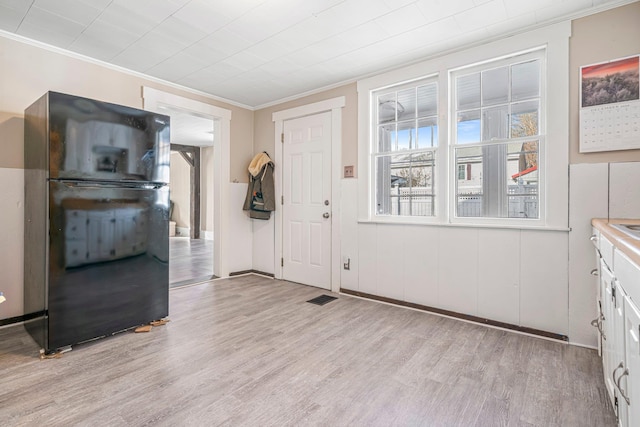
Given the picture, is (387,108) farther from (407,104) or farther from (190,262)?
(190,262)

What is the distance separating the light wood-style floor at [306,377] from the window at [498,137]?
1.07m

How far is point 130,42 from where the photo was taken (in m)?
2.71

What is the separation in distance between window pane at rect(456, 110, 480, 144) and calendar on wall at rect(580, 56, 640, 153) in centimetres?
74

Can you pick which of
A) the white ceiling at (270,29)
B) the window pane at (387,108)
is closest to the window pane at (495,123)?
the white ceiling at (270,29)

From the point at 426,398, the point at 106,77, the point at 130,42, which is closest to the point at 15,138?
the point at 106,77

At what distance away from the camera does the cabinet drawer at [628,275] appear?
0.90 meters

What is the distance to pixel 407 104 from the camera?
3.27 m

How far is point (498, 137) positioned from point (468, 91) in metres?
0.52

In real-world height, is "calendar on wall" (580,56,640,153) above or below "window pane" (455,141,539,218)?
above

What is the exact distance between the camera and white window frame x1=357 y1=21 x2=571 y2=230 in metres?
2.36

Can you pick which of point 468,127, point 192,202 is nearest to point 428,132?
point 468,127

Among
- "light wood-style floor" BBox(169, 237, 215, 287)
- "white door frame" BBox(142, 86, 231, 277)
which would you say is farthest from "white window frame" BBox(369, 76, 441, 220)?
"light wood-style floor" BBox(169, 237, 215, 287)

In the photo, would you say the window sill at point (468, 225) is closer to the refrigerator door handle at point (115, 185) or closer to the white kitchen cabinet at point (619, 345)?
the white kitchen cabinet at point (619, 345)

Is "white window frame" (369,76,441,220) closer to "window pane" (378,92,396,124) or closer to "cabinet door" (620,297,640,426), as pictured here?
"window pane" (378,92,396,124)
